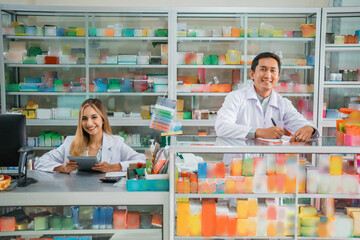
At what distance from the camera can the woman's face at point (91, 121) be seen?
9.63 feet

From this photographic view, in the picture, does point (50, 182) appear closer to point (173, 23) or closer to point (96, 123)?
point (96, 123)

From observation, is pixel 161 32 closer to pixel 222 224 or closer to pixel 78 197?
pixel 78 197

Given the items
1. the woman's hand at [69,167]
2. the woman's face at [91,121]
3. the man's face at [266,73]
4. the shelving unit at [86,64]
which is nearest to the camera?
the woman's hand at [69,167]

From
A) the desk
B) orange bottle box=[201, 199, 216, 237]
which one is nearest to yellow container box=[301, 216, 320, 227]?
orange bottle box=[201, 199, 216, 237]

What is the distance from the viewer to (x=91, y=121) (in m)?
2.95

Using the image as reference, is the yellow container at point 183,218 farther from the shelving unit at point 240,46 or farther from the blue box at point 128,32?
the blue box at point 128,32

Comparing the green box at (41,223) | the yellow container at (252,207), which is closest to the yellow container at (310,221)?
the yellow container at (252,207)

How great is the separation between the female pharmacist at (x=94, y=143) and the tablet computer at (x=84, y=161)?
32 centimetres

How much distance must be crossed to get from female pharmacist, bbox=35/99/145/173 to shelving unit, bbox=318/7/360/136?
3398 mm

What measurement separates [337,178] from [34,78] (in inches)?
188

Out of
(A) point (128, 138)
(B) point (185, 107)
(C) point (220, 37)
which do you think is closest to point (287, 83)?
(C) point (220, 37)

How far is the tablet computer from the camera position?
7.98ft

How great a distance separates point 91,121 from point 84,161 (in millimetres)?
557

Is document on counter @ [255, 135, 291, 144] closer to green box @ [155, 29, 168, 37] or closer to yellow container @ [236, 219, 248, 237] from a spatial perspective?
yellow container @ [236, 219, 248, 237]
